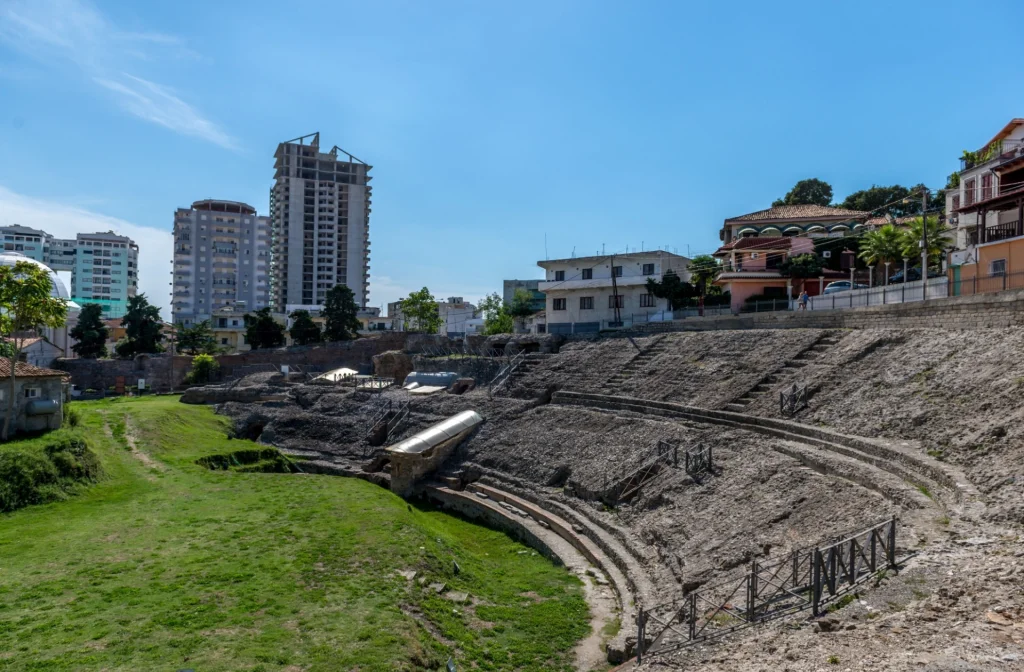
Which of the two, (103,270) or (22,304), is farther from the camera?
(103,270)

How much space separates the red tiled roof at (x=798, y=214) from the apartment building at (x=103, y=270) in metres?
132

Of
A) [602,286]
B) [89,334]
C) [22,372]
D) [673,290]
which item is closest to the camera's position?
[22,372]

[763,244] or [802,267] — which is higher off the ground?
[763,244]

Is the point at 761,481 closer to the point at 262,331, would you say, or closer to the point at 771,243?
the point at 771,243

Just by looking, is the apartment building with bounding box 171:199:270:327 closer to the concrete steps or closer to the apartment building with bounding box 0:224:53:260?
the apartment building with bounding box 0:224:53:260

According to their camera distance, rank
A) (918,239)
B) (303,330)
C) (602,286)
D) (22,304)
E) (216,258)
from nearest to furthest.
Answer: (22,304)
(918,239)
(602,286)
(303,330)
(216,258)

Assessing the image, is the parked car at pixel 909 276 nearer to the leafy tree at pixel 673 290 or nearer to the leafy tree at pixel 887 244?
the leafy tree at pixel 887 244

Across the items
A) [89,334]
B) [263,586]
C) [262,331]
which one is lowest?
[263,586]

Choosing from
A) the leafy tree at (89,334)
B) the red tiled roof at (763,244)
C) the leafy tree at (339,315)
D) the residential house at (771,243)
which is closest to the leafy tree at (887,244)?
the residential house at (771,243)

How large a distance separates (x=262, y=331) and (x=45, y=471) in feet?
176

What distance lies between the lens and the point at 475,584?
60.2 feet

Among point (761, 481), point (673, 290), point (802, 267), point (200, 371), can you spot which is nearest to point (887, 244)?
point (802, 267)

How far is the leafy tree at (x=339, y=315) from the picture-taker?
74000 millimetres

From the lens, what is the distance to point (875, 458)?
55.5 ft
